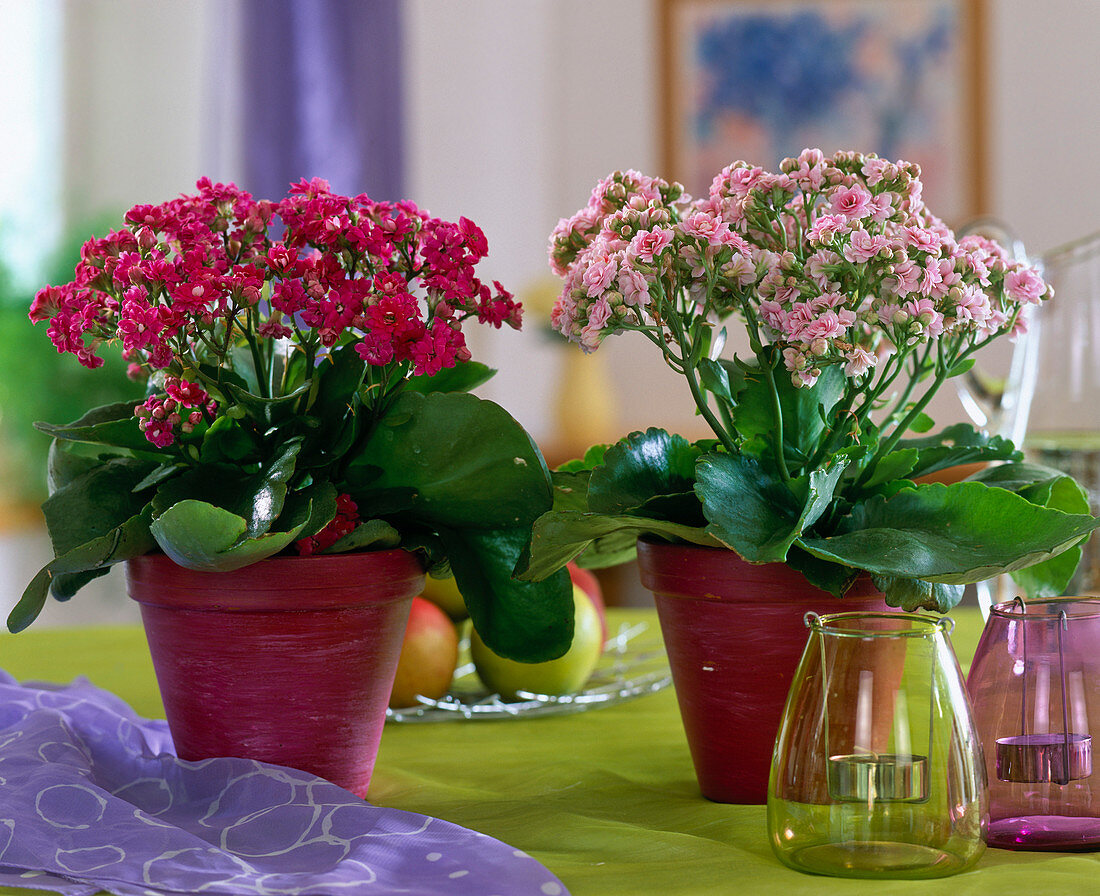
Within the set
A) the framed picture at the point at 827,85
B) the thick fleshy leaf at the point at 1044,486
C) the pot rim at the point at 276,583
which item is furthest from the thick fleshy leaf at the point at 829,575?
the framed picture at the point at 827,85

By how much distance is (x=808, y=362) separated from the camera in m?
0.59

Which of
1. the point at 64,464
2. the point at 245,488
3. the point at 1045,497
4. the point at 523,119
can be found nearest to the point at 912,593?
the point at 1045,497

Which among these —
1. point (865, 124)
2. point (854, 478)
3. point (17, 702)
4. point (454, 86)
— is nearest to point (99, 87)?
point (454, 86)

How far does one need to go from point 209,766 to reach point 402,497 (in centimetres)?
18

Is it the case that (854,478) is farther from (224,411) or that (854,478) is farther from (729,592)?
(224,411)

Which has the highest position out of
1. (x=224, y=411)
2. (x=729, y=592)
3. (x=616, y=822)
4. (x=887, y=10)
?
(x=887, y=10)

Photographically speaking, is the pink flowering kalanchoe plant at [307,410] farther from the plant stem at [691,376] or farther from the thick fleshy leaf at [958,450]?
the thick fleshy leaf at [958,450]

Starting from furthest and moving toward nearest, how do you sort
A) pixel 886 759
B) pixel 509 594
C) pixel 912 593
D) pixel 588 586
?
pixel 588 586, pixel 509 594, pixel 912 593, pixel 886 759

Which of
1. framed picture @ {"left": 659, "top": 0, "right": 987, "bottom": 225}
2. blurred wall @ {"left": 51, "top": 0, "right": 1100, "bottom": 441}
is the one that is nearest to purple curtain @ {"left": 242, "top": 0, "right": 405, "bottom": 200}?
blurred wall @ {"left": 51, "top": 0, "right": 1100, "bottom": 441}

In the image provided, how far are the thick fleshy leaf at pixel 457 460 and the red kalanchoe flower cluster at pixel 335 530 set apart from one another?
0.07 feet

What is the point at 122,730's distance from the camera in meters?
0.73

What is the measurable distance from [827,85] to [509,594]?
3.19 meters

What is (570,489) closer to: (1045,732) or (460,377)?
(460,377)

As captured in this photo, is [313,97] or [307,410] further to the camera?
[313,97]
